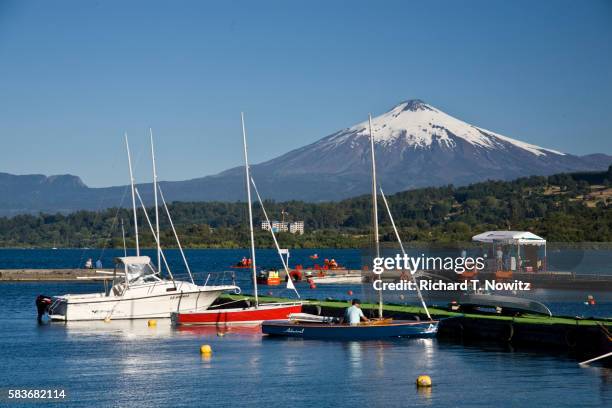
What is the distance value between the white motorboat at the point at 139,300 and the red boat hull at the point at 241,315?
2.70 metres

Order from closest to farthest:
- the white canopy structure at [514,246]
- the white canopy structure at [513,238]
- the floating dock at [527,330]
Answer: the floating dock at [527,330], the white canopy structure at [513,238], the white canopy structure at [514,246]

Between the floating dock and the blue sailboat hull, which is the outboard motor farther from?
the blue sailboat hull

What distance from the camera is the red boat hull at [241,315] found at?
4941cm

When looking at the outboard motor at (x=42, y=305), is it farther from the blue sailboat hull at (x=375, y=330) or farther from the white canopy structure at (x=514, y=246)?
the white canopy structure at (x=514, y=246)

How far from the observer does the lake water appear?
3111 cm

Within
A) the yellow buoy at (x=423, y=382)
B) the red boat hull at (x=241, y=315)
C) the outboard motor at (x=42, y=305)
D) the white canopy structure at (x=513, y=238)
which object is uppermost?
the white canopy structure at (x=513, y=238)

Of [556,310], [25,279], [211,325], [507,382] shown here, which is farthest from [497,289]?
[25,279]

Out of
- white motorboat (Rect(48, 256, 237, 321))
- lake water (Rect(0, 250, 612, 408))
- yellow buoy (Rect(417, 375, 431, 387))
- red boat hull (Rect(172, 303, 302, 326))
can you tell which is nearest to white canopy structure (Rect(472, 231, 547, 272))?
white motorboat (Rect(48, 256, 237, 321))

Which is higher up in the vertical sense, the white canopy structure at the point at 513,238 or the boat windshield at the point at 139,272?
the white canopy structure at the point at 513,238

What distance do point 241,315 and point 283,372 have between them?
13.9m

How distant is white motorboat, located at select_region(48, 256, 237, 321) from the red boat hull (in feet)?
8.86

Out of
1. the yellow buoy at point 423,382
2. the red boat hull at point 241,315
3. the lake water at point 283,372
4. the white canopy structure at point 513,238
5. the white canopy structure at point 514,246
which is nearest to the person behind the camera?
the lake water at point 283,372

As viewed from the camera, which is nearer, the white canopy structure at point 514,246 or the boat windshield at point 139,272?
the boat windshield at point 139,272

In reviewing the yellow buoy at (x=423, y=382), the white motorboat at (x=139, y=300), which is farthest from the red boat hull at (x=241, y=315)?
the yellow buoy at (x=423, y=382)
